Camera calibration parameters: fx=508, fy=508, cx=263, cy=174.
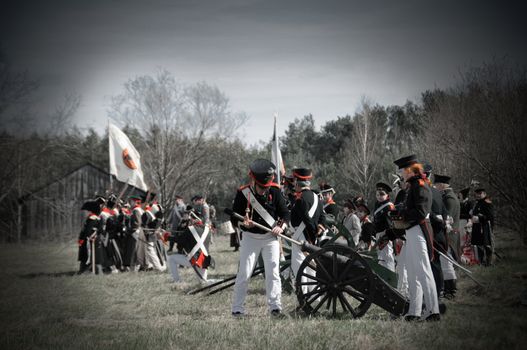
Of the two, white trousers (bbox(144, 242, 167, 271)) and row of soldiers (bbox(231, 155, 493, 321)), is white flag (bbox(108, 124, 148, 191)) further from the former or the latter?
row of soldiers (bbox(231, 155, 493, 321))

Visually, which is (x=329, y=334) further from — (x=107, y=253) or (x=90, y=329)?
(x=107, y=253)

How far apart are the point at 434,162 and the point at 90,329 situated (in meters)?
19.5

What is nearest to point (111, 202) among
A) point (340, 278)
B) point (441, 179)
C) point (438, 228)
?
point (441, 179)

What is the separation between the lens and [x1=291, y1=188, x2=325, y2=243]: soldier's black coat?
8.05 m

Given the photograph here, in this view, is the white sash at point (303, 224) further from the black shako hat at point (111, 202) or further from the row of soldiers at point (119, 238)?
the black shako hat at point (111, 202)

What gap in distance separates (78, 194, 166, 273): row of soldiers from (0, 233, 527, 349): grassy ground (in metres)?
2.79

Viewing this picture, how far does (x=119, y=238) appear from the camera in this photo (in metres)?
14.5

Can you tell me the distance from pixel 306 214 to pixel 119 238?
8.11 metres

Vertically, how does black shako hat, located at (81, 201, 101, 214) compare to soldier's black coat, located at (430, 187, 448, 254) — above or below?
above

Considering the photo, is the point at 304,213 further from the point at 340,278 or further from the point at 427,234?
the point at 427,234

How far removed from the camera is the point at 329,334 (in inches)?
232

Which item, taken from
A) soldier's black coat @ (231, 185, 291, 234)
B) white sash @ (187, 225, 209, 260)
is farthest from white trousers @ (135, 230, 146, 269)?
soldier's black coat @ (231, 185, 291, 234)

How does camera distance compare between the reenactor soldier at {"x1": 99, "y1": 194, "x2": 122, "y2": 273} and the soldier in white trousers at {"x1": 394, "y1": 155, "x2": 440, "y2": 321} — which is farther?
the reenactor soldier at {"x1": 99, "y1": 194, "x2": 122, "y2": 273}

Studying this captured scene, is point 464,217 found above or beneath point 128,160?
beneath
